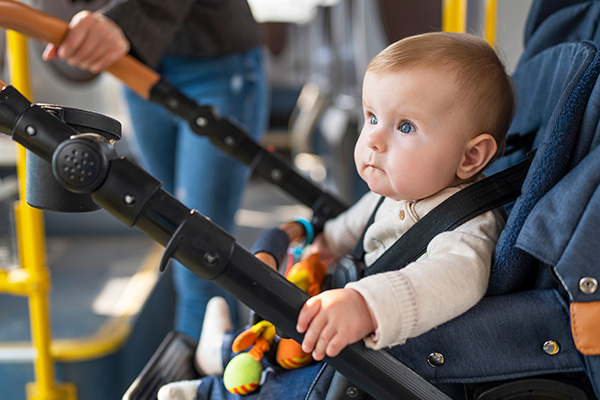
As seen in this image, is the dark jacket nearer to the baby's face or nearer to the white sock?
the baby's face

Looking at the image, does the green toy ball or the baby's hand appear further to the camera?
the green toy ball

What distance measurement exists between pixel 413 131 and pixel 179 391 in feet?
1.36

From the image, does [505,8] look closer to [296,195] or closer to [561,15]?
[561,15]

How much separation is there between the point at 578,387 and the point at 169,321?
153 cm

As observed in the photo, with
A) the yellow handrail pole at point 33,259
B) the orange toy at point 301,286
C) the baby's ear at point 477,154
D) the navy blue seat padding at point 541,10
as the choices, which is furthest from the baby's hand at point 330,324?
the yellow handrail pole at point 33,259

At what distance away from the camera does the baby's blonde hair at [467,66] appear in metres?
0.68

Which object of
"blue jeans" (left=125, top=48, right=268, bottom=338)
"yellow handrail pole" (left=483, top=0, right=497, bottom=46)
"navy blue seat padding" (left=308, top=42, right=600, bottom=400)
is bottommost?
"navy blue seat padding" (left=308, top=42, right=600, bottom=400)

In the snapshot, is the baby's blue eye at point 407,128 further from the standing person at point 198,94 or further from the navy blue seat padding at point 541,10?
the standing person at point 198,94

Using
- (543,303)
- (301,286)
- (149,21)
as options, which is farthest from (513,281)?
(149,21)

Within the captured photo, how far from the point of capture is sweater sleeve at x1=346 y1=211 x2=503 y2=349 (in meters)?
0.55

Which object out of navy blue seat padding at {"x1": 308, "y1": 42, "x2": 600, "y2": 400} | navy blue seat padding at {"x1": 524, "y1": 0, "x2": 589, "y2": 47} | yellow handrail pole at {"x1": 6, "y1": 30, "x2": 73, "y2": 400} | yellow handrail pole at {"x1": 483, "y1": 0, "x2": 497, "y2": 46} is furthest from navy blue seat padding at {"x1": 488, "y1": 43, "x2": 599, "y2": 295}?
yellow handrail pole at {"x1": 6, "y1": 30, "x2": 73, "y2": 400}

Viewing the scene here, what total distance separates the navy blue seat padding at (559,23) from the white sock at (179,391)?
0.71 meters

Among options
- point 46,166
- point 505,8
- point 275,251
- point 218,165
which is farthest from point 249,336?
point 505,8

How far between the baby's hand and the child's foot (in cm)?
28
